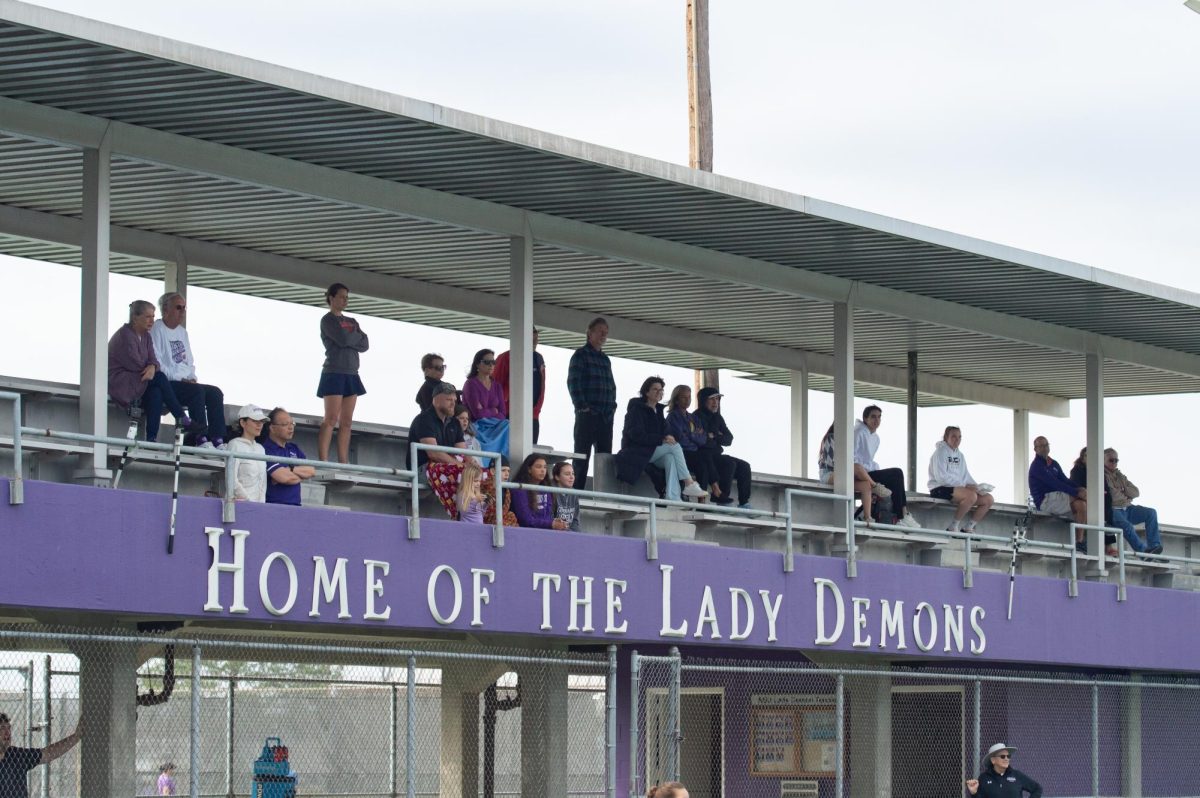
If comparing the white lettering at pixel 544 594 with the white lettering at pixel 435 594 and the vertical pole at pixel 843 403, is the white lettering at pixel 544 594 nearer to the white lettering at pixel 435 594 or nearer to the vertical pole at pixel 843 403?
the white lettering at pixel 435 594

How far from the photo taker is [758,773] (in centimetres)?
2377

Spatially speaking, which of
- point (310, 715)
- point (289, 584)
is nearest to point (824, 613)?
point (289, 584)

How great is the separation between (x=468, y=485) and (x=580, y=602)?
1.58 m

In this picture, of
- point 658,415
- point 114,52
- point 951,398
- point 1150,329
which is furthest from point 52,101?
point 951,398

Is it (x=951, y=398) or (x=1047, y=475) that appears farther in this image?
(x=951, y=398)

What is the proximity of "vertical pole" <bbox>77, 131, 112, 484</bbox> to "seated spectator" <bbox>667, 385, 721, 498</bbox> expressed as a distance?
225 inches

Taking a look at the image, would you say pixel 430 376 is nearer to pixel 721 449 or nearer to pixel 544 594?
pixel 544 594

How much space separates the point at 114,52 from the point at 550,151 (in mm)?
3935

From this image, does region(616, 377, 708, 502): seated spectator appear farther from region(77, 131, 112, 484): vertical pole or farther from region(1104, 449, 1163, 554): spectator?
region(1104, 449, 1163, 554): spectator

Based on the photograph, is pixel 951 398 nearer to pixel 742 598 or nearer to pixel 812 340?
pixel 812 340

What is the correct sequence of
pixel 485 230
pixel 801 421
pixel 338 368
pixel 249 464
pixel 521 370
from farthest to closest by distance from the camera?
pixel 801 421
pixel 485 230
pixel 521 370
pixel 338 368
pixel 249 464

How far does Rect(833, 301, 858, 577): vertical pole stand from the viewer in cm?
2089

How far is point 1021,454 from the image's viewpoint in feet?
99.0

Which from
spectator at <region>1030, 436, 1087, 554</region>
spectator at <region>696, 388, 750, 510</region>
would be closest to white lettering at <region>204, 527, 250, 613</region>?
spectator at <region>696, 388, 750, 510</region>
